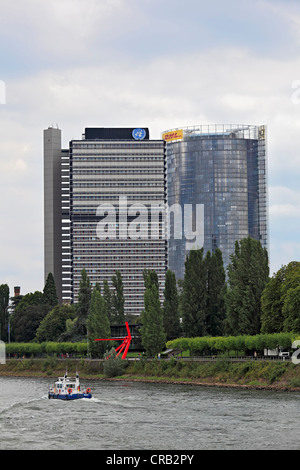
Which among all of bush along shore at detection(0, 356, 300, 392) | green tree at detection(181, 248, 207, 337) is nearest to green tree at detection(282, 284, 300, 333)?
bush along shore at detection(0, 356, 300, 392)

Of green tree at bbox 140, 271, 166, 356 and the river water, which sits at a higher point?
green tree at bbox 140, 271, 166, 356

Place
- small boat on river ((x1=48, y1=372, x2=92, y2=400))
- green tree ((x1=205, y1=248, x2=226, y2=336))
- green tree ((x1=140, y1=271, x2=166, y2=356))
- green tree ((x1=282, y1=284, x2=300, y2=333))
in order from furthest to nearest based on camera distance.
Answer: green tree ((x1=205, y1=248, x2=226, y2=336)), green tree ((x1=140, y1=271, x2=166, y2=356)), green tree ((x1=282, y1=284, x2=300, y2=333)), small boat on river ((x1=48, y1=372, x2=92, y2=400))

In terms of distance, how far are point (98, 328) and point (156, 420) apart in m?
89.2

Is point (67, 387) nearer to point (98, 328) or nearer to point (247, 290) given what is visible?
point (247, 290)

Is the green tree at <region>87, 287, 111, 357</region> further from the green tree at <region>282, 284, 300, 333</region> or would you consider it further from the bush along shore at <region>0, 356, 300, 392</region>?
the green tree at <region>282, 284, 300, 333</region>

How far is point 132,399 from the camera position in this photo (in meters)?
108

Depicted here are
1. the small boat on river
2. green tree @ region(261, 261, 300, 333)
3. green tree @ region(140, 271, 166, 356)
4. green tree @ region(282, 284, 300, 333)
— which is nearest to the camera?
the small boat on river

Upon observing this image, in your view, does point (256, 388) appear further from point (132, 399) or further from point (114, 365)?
point (114, 365)

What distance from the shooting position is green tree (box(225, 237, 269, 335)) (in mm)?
143500

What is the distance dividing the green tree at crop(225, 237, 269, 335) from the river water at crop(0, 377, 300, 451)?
2496 centimetres

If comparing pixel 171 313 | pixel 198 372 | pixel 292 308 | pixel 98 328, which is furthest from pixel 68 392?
pixel 171 313

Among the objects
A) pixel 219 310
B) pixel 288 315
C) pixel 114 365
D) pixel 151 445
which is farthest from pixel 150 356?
pixel 151 445

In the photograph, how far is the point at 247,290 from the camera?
143 metres

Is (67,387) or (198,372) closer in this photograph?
(67,387)
